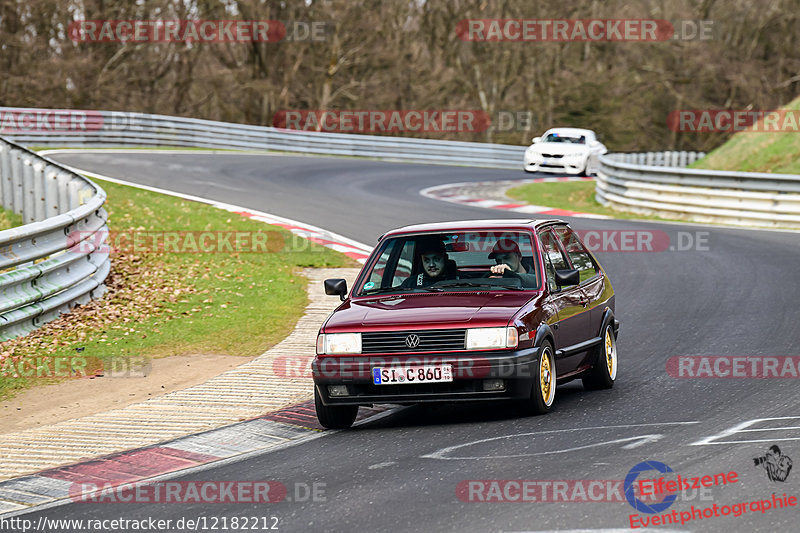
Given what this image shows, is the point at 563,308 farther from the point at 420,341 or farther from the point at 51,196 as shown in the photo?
the point at 51,196

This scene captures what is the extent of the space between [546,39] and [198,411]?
46081 millimetres

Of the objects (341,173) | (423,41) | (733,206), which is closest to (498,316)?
(733,206)

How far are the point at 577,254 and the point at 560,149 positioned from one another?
78.9 ft

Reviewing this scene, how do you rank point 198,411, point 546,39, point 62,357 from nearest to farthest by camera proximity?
1. point 198,411
2. point 62,357
3. point 546,39

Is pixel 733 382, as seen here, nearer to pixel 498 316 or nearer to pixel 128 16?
pixel 498 316

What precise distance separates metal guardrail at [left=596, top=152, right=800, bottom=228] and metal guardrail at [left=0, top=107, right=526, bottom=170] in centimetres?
1305

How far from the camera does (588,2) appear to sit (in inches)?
2099

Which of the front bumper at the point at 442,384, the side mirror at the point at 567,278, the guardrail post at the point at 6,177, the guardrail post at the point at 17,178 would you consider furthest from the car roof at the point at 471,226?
the guardrail post at the point at 6,177

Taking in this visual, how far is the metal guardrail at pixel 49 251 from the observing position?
36.7 ft

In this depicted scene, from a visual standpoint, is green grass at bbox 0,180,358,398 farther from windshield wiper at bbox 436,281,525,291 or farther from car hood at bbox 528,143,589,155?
car hood at bbox 528,143,589,155

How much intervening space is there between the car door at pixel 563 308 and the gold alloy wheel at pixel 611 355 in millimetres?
494

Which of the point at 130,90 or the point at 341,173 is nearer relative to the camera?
the point at 341,173

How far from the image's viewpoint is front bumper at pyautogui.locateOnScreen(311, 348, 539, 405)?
7.86 meters

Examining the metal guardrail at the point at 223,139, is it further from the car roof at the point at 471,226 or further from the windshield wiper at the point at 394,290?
the windshield wiper at the point at 394,290
